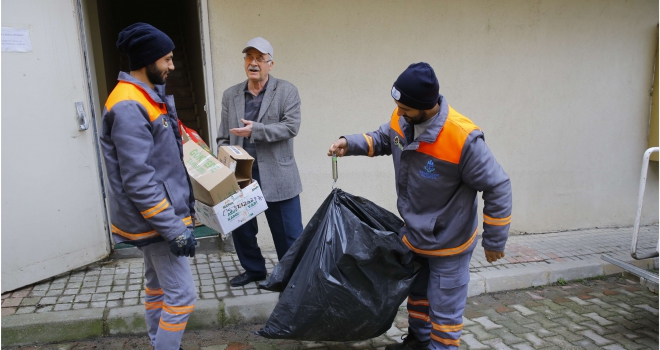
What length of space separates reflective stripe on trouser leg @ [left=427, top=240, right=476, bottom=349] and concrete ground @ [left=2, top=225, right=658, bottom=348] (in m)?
0.59

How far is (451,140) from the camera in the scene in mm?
2355

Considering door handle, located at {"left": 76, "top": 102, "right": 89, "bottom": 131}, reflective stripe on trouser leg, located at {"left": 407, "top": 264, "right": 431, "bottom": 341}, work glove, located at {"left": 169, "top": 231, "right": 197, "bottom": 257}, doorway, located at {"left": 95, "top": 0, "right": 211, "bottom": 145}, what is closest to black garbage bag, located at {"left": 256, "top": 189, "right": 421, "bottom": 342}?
reflective stripe on trouser leg, located at {"left": 407, "top": 264, "right": 431, "bottom": 341}

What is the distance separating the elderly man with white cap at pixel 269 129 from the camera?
324cm

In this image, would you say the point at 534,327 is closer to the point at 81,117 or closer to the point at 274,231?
the point at 274,231

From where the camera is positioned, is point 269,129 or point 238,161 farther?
point 269,129

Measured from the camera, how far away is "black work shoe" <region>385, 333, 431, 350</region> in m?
2.88

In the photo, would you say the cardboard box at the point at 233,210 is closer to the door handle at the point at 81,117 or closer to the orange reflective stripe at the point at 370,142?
the orange reflective stripe at the point at 370,142

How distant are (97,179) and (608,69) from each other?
5066 mm

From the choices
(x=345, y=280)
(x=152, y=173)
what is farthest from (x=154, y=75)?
(x=345, y=280)

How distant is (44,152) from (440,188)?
280 cm

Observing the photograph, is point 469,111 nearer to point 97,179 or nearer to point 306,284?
point 306,284

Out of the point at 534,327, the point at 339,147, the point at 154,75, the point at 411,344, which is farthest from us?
the point at 534,327

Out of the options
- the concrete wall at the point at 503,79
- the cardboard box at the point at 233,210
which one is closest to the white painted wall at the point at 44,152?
the concrete wall at the point at 503,79

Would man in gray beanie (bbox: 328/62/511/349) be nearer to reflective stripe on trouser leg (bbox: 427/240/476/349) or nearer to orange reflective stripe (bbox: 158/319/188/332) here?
reflective stripe on trouser leg (bbox: 427/240/476/349)
